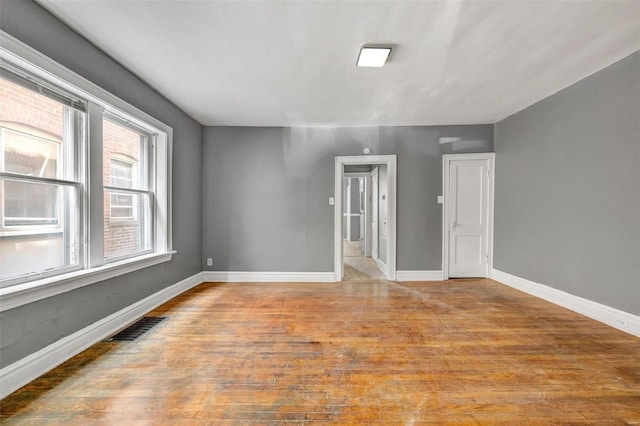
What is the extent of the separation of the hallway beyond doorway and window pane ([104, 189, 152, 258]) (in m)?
3.06

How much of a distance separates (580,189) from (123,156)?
5201mm

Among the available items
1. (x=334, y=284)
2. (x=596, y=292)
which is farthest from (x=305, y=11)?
(x=596, y=292)

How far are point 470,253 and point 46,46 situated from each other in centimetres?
557

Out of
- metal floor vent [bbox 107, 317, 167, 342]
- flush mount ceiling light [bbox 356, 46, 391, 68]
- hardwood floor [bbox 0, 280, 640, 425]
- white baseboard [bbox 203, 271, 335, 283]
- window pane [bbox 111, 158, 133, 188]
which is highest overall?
flush mount ceiling light [bbox 356, 46, 391, 68]

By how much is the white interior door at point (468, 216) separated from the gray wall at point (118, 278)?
4272 mm

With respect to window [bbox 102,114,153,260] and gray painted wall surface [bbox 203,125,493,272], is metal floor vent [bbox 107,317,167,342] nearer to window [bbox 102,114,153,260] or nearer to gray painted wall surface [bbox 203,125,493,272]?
window [bbox 102,114,153,260]

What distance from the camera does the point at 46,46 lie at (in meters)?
1.87

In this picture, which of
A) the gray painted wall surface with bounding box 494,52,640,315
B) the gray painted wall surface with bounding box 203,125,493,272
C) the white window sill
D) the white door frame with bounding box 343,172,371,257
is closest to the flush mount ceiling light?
the gray painted wall surface with bounding box 203,125,493,272

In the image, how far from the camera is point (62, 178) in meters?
2.13

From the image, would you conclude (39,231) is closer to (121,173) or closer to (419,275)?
(121,173)

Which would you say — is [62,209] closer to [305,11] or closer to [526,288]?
[305,11]

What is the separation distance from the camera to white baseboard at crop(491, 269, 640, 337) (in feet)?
8.00

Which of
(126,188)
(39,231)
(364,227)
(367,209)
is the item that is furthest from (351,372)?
(364,227)

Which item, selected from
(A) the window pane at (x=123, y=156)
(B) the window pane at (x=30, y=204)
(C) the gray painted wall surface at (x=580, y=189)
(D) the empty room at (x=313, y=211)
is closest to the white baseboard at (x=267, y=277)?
(D) the empty room at (x=313, y=211)
